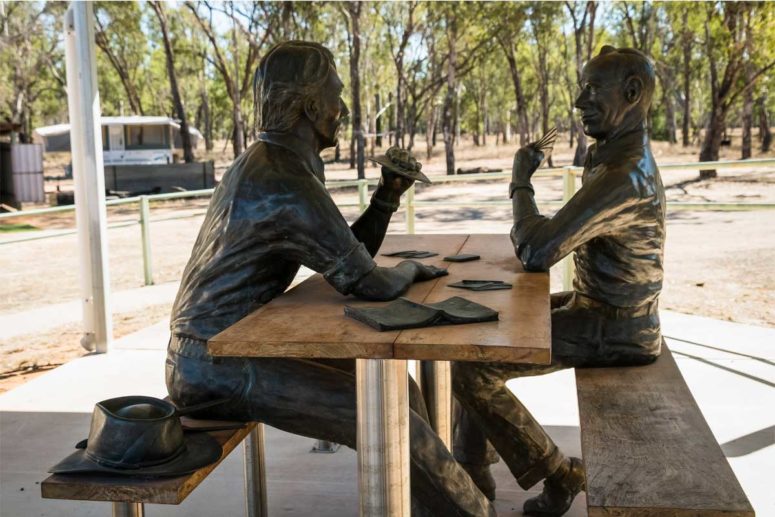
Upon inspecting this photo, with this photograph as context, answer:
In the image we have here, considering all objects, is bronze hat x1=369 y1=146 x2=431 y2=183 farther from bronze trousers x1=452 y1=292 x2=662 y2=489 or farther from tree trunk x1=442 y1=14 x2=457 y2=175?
tree trunk x1=442 y1=14 x2=457 y2=175

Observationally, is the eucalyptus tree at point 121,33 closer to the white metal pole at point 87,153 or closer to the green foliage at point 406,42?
the green foliage at point 406,42

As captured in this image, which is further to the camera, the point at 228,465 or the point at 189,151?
the point at 189,151

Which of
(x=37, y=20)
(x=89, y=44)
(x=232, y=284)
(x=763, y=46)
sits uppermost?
(x=37, y=20)

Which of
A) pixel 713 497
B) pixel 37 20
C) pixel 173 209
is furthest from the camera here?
pixel 37 20

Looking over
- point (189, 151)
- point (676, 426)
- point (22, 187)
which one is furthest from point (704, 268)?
point (189, 151)

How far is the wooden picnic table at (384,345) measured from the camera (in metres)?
1.89

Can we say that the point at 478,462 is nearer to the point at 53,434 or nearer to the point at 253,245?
the point at 253,245

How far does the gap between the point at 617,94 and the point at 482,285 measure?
82 cm

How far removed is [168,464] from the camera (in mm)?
2119

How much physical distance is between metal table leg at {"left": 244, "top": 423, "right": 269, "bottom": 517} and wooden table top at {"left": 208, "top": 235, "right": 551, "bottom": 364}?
68 centimetres

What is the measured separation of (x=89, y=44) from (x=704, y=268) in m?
8.22

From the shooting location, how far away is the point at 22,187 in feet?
59.9

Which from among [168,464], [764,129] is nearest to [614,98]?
[168,464]

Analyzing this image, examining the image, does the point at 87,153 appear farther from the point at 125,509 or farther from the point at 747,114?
the point at 747,114
